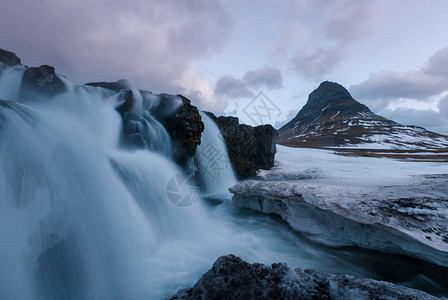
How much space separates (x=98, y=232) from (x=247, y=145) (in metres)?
17.2

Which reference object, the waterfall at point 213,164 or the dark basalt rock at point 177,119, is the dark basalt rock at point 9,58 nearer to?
the dark basalt rock at point 177,119

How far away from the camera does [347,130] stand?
94562 mm

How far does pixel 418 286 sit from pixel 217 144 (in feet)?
50.3

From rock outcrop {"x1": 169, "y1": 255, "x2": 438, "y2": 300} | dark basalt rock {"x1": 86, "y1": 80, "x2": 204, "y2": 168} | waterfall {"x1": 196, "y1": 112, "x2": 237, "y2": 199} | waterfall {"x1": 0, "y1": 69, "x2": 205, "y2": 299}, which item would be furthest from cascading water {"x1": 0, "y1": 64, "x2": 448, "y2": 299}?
waterfall {"x1": 196, "y1": 112, "x2": 237, "y2": 199}

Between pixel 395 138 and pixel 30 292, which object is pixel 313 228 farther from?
pixel 395 138

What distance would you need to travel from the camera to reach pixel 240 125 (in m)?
21.4

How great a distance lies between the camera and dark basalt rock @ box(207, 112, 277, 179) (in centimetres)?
1941

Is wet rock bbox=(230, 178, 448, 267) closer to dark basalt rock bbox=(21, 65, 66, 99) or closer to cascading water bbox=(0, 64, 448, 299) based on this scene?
cascading water bbox=(0, 64, 448, 299)

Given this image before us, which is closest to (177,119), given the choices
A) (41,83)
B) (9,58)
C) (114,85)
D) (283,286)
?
(114,85)

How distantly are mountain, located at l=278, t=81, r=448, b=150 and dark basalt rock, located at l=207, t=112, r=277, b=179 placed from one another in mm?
48056

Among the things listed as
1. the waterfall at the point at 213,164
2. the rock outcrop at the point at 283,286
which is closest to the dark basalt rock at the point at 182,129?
the waterfall at the point at 213,164

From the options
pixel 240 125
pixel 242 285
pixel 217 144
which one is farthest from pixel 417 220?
pixel 240 125

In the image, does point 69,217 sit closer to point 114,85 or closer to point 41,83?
point 41,83

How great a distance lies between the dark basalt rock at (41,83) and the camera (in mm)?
11492
